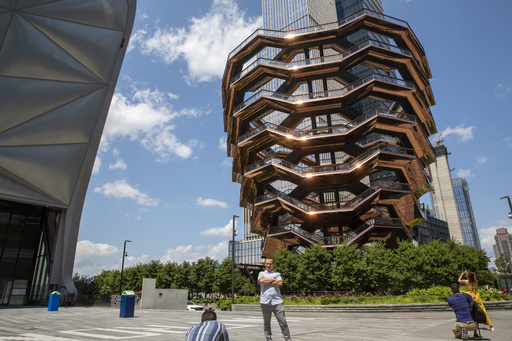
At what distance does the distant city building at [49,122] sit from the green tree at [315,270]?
22.6 meters

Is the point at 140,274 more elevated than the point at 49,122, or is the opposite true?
the point at 49,122

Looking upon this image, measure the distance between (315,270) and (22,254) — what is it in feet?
97.6

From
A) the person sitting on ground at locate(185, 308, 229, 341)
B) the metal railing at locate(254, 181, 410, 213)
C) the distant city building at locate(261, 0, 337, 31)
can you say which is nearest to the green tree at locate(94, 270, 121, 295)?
the metal railing at locate(254, 181, 410, 213)

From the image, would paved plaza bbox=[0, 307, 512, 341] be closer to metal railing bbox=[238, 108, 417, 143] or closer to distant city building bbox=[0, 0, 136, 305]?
distant city building bbox=[0, 0, 136, 305]

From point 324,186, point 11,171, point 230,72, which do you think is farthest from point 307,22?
point 11,171

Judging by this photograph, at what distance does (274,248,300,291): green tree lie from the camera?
107ft

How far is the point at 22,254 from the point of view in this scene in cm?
Result: 3447

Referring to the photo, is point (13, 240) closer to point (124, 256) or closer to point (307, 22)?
point (124, 256)

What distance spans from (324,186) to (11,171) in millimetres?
32989

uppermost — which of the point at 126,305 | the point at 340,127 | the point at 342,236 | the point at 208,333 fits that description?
the point at 340,127

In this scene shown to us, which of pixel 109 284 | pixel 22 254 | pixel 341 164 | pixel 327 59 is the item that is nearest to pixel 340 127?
pixel 341 164

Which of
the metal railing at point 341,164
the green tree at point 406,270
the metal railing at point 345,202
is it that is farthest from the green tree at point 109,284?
the green tree at point 406,270

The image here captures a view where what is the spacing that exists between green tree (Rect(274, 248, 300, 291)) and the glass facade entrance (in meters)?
24.1

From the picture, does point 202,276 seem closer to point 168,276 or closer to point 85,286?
point 168,276
